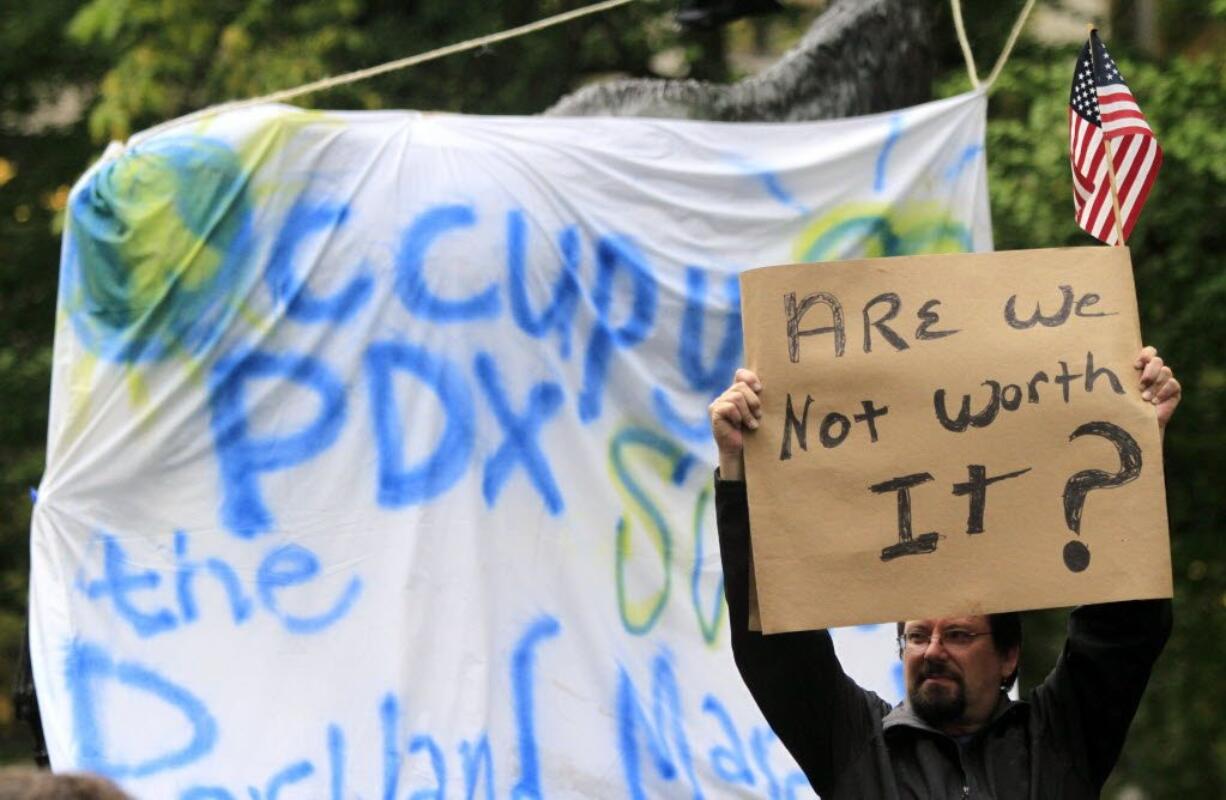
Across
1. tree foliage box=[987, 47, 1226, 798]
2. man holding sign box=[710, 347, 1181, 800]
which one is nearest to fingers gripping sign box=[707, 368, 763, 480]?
man holding sign box=[710, 347, 1181, 800]

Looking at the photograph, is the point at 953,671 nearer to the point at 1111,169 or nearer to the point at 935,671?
the point at 935,671

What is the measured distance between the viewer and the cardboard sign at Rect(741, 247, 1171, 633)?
3529 mm

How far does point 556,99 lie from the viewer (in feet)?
30.1

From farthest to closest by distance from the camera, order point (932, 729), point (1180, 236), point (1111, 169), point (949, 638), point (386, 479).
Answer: point (1180, 236), point (386, 479), point (1111, 169), point (949, 638), point (932, 729)

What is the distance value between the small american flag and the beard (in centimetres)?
108

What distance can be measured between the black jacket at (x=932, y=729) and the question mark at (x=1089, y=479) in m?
0.24

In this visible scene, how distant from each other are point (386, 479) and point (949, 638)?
1.67 meters

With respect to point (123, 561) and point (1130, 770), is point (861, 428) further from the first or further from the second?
point (1130, 770)

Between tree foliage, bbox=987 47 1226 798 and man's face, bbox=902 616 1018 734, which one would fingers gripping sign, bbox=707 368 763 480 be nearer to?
man's face, bbox=902 616 1018 734

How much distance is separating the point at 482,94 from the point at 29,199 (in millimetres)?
2573

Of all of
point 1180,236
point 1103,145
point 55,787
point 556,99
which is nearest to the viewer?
point 55,787

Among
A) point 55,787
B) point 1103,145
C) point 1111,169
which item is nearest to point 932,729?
point 1111,169

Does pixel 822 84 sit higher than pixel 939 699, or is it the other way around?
pixel 822 84

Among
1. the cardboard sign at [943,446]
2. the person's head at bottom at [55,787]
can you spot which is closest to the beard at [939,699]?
the cardboard sign at [943,446]
